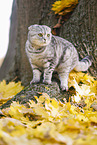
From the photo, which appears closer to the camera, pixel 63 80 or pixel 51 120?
pixel 51 120

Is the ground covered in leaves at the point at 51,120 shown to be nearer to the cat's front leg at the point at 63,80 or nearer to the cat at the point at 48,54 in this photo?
the cat's front leg at the point at 63,80

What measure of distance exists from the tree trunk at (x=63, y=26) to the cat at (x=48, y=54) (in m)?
0.38

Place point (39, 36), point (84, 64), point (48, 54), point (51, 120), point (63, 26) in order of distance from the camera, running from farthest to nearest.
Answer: point (63, 26) < point (84, 64) < point (48, 54) < point (39, 36) < point (51, 120)

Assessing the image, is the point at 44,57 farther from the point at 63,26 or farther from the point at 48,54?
the point at 63,26

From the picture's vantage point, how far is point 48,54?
5.58 ft

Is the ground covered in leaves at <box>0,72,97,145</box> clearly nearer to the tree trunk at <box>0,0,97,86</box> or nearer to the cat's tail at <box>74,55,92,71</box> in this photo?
the cat's tail at <box>74,55,92,71</box>

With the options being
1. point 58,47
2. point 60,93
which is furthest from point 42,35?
point 60,93

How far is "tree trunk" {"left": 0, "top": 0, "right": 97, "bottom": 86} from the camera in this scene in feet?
7.01

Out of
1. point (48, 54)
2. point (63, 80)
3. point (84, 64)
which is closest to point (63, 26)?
point (84, 64)

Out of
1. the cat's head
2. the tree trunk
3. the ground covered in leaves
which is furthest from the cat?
the tree trunk

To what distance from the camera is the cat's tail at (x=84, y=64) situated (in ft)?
6.57

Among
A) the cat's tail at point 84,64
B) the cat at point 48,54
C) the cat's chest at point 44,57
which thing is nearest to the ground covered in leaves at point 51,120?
the cat's tail at point 84,64

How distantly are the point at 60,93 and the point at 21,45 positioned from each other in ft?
5.21

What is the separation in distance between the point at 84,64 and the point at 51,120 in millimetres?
1164
